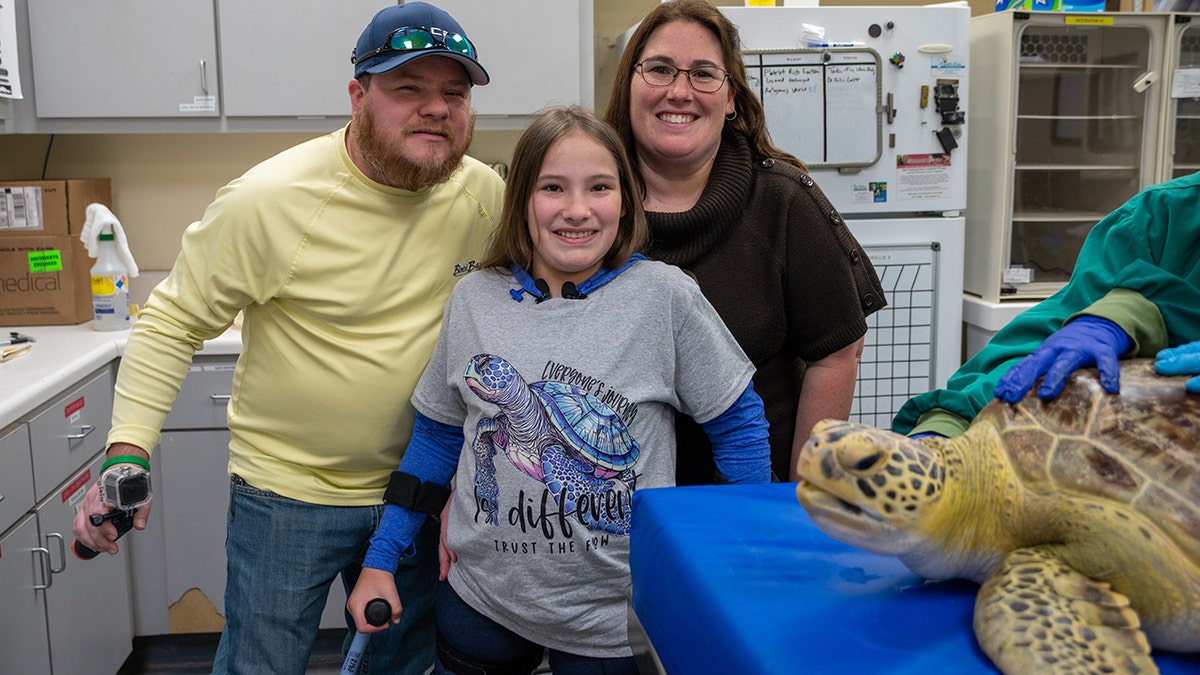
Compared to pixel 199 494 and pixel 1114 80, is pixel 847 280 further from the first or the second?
pixel 1114 80

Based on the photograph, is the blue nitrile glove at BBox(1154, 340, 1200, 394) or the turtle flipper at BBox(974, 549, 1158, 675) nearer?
the turtle flipper at BBox(974, 549, 1158, 675)

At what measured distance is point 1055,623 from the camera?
0.67m

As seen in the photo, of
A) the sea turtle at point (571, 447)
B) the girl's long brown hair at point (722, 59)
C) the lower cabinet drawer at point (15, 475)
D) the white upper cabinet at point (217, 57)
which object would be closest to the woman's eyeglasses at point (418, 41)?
the girl's long brown hair at point (722, 59)

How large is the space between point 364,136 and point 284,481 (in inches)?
23.2

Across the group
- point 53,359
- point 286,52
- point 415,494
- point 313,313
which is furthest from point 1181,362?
point 286,52

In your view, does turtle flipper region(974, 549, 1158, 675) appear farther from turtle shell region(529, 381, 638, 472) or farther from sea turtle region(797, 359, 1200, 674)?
turtle shell region(529, 381, 638, 472)

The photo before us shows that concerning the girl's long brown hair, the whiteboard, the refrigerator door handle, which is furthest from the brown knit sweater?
the refrigerator door handle

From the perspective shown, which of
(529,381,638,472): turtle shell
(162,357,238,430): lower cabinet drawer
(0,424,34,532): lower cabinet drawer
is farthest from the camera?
(162,357,238,430): lower cabinet drawer

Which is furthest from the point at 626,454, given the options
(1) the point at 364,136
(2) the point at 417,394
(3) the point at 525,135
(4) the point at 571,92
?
(4) the point at 571,92

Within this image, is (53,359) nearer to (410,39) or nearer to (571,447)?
(410,39)

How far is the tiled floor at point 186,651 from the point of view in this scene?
9.18 ft

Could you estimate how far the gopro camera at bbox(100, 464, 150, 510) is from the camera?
54.4 inches

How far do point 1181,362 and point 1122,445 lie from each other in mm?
100

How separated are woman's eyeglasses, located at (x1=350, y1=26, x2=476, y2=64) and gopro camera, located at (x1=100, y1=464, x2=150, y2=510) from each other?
743mm
